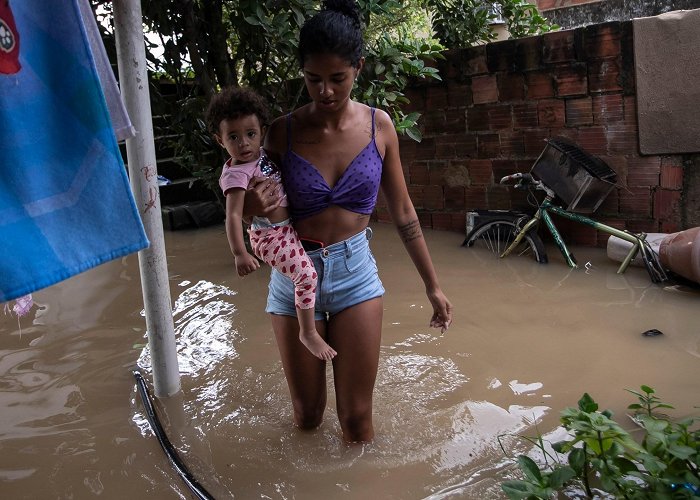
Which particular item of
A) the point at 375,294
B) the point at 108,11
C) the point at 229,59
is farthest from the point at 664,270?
the point at 108,11

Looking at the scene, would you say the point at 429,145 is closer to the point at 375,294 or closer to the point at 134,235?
the point at 375,294

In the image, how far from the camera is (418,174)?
242 inches

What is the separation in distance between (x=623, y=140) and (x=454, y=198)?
5.20ft

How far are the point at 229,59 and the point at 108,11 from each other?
98 centimetres

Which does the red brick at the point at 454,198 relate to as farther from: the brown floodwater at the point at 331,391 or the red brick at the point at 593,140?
the red brick at the point at 593,140

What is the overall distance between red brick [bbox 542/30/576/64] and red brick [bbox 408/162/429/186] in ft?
4.86

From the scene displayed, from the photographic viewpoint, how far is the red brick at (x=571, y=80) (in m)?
4.95

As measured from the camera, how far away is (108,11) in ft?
15.6

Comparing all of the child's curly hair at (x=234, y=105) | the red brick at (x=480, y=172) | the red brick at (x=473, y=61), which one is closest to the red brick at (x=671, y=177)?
the red brick at (x=480, y=172)

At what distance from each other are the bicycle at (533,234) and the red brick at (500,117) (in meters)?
0.48

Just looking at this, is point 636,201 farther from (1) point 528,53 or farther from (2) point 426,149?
(2) point 426,149

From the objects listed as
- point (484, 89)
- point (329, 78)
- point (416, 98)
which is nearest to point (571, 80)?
point (484, 89)

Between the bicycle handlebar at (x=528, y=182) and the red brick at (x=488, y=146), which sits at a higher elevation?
the red brick at (x=488, y=146)

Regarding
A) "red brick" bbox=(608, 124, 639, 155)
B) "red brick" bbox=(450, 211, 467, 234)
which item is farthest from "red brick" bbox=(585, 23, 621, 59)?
"red brick" bbox=(450, 211, 467, 234)
